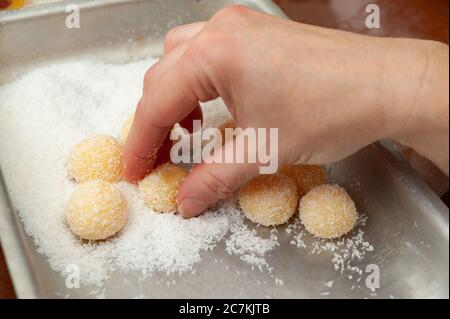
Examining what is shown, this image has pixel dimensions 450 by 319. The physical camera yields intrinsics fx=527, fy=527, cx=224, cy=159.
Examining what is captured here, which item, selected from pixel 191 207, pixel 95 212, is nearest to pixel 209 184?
pixel 191 207

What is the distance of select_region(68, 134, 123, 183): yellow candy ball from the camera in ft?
2.92

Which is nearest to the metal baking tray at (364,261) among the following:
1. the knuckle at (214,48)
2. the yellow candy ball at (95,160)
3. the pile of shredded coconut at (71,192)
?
the pile of shredded coconut at (71,192)

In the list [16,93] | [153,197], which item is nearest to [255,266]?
[153,197]

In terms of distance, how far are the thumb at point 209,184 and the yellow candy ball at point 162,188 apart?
2cm

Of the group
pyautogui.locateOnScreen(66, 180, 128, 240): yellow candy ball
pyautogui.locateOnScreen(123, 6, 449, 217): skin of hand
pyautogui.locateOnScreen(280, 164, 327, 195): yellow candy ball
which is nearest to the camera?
pyautogui.locateOnScreen(123, 6, 449, 217): skin of hand

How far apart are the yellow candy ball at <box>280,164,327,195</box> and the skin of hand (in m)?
0.15

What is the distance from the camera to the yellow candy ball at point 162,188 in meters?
0.87

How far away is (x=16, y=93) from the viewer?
1038mm

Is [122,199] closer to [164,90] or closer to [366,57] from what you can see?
[164,90]

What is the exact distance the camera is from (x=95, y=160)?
890mm

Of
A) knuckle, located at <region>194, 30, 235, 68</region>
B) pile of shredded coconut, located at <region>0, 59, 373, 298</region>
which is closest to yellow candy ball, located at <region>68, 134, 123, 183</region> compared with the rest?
pile of shredded coconut, located at <region>0, 59, 373, 298</region>

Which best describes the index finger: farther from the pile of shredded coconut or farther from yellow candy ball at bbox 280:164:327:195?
yellow candy ball at bbox 280:164:327:195

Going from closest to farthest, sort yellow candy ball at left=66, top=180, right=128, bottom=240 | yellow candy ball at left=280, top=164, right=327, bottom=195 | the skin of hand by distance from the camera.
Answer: the skin of hand < yellow candy ball at left=66, top=180, right=128, bottom=240 < yellow candy ball at left=280, top=164, right=327, bottom=195

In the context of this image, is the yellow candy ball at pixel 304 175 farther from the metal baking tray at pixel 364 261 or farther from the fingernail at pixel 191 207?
the fingernail at pixel 191 207
